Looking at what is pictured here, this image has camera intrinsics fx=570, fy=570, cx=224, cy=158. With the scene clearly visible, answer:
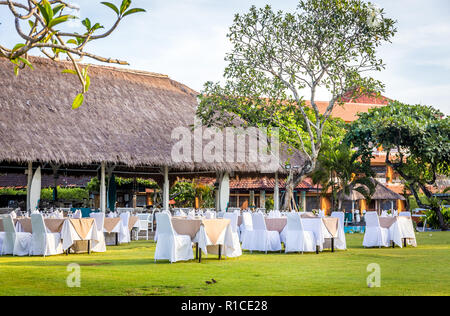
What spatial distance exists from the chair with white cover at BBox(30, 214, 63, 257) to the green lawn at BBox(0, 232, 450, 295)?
38 centimetres

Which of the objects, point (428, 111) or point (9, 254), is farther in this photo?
point (428, 111)

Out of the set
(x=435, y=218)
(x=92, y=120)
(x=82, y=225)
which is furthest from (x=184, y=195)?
(x=82, y=225)

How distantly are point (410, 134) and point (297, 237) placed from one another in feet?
34.6

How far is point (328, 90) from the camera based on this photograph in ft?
54.0

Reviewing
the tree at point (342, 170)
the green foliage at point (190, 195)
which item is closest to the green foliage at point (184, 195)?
the green foliage at point (190, 195)

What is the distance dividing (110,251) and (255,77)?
7.59m

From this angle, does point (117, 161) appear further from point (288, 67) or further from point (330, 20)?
point (330, 20)

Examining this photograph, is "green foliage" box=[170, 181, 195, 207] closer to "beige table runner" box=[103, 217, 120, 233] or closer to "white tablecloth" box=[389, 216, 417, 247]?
"beige table runner" box=[103, 217, 120, 233]

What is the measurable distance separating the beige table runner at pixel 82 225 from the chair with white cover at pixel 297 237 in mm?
3865

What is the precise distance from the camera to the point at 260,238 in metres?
11.5

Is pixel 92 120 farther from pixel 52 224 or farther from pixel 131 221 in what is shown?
pixel 52 224
